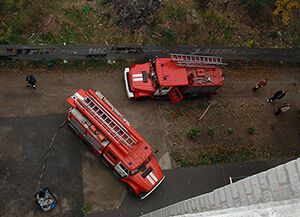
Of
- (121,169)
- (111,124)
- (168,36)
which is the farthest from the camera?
(168,36)

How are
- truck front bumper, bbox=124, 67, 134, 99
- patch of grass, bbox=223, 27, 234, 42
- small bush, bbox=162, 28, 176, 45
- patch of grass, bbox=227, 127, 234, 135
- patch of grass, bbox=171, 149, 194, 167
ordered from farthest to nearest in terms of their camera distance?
patch of grass, bbox=223, 27, 234, 42 < small bush, bbox=162, 28, 176, 45 < patch of grass, bbox=227, 127, 234, 135 < truck front bumper, bbox=124, 67, 134, 99 < patch of grass, bbox=171, 149, 194, 167

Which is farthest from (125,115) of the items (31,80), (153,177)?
(31,80)

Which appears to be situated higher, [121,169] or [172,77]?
[172,77]

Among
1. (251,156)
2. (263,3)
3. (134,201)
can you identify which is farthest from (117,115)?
(263,3)

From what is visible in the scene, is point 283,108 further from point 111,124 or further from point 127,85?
point 111,124

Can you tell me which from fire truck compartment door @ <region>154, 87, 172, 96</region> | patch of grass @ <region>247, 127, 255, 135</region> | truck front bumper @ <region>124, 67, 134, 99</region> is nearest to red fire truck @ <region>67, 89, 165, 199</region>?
truck front bumper @ <region>124, 67, 134, 99</region>

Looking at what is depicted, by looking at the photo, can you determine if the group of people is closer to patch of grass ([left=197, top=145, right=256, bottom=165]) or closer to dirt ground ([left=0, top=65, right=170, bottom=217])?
patch of grass ([left=197, top=145, right=256, bottom=165])

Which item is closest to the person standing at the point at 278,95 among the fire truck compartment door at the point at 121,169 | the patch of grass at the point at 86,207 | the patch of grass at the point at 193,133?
the patch of grass at the point at 193,133
